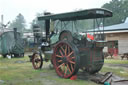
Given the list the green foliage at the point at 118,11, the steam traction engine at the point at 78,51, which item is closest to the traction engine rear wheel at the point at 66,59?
the steam traction engine at the point at 78,51

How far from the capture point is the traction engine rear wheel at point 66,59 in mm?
6180

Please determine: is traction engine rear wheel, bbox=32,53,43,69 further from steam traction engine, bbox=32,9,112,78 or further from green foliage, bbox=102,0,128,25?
green foliage, bbox=102,0,128,25

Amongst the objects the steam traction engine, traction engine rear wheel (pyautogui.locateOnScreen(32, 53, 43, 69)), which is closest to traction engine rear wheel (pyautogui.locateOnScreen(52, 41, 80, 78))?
the steam traction engine

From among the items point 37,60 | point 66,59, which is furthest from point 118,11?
point 66,59

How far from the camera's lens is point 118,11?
136 ft

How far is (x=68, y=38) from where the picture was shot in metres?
6.84

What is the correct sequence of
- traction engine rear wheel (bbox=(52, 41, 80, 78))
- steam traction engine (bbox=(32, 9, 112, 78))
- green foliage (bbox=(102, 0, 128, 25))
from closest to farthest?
traction engine rear wheel (bbox=(52, 41, 80, 78)), steam traction engine (bbox=(32, 9, 112, 78)), green foliage (bbox=(102, 0, 128, 25))

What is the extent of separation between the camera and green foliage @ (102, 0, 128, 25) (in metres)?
39.0

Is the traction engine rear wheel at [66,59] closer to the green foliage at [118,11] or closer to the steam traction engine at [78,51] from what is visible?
the steam traction engine at [78,51]

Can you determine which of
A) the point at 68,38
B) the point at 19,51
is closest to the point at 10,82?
the point at 68,38

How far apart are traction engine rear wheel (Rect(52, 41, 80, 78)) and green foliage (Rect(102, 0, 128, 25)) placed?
33.1 m

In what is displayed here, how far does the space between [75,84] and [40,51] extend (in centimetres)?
333

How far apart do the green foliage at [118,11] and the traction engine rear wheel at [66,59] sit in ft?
109

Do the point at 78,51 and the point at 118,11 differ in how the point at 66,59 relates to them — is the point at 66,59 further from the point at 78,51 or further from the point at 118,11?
the point at 118,11
